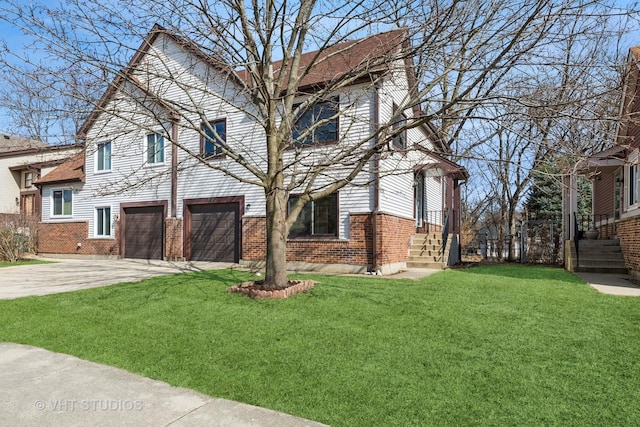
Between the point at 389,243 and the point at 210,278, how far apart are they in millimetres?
5302

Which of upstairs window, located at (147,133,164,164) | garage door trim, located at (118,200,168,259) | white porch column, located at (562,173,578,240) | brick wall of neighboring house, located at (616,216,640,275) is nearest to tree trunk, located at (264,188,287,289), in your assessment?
brick wall of neighboring house, located at (616,216,640,275)

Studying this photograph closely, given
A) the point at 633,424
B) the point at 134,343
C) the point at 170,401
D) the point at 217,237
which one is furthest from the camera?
the point at 217,237

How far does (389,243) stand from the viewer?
12.0 metres

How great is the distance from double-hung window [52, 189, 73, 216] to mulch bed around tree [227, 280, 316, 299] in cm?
1504

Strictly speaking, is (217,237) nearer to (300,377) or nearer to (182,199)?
(182,199)

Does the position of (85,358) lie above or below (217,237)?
below

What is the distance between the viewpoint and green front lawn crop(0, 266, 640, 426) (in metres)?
3.32

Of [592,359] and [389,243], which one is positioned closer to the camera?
[592,359]

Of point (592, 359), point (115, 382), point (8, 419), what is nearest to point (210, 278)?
point (115, 382)

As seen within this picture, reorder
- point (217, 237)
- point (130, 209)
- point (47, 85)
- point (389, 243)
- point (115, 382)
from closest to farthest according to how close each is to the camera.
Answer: point (115, 382), point (47, 85), point (389, 243), point (217, 237), point (130, 209)

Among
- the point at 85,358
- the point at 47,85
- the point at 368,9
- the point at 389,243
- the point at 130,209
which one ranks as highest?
the point at 368,9

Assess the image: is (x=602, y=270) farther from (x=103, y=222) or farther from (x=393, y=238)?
(x=103, y=222)

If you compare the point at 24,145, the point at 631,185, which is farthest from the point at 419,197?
the point at 24,145

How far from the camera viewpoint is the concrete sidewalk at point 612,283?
833 centimetres
